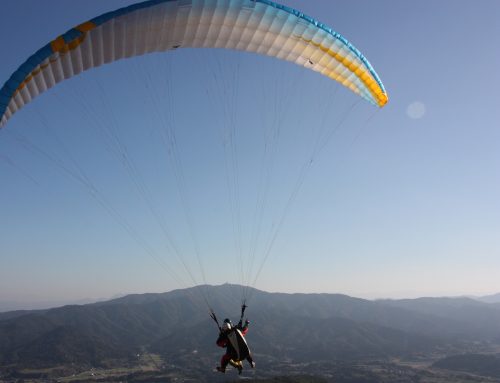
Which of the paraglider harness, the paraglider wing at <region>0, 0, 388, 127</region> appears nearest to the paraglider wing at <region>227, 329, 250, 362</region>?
the paraglider harness

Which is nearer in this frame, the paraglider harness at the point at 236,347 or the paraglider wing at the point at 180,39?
the paraglider wing at the point at 180,39

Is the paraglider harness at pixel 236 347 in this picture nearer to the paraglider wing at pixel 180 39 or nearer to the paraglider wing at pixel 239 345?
the paraglider wing at pixel 239 345

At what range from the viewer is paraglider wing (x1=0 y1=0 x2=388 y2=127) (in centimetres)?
1402

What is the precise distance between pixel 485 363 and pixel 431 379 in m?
36.9

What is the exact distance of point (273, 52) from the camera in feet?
58.6

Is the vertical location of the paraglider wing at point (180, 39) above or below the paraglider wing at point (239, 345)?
above

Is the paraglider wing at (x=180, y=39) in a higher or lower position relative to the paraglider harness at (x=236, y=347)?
higher

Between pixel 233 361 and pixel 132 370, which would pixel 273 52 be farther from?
pixel 132 370

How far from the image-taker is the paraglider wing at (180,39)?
552 inches

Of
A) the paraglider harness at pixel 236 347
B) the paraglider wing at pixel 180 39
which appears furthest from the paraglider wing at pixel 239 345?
the paraglider wing at pixel 180 39

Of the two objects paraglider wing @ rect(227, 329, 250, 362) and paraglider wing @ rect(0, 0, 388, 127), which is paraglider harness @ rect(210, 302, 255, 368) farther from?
paraglider wing @ rect(0, 0, 388, 127)

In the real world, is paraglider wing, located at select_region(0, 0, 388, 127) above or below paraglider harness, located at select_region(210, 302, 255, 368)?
above

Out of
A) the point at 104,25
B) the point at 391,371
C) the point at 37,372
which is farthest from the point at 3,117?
the point at 37,372

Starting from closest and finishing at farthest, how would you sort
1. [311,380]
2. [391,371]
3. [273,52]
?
[273,52], [311,380], [391,371]
